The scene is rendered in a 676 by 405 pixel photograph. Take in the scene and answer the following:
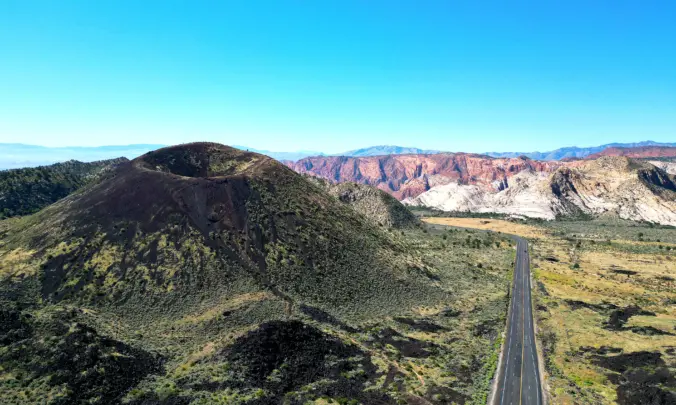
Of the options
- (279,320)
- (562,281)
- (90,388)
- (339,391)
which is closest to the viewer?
(90,388)

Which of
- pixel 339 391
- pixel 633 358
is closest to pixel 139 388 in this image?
pixel 339 391

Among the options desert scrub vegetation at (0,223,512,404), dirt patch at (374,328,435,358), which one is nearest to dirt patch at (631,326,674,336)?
desert scrub vegetation at (0,223,512,404)

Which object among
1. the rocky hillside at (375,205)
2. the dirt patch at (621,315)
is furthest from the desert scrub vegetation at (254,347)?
the rocky hillside at (375,205)

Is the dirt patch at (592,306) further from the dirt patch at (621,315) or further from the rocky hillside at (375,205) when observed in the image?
the rocky hillside at (375,205)

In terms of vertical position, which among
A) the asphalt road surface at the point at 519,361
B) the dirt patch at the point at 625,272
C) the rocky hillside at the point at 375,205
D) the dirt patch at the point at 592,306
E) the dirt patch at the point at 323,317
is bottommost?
the asphalt road surface at the point at 519,361

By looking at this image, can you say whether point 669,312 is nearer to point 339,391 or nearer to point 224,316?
point 339,391

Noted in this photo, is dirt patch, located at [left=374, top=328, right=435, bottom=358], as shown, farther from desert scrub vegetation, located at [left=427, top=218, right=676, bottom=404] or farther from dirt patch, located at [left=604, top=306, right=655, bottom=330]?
dirt patch, located at [left=604, top=306, right=655, bottom=330]
